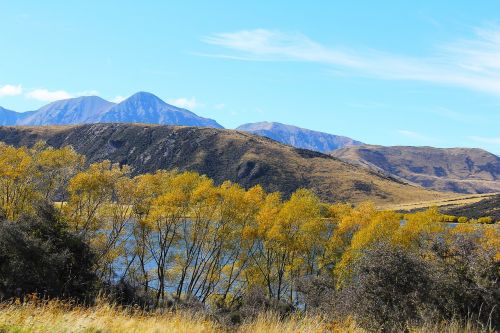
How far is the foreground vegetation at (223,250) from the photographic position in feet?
66.7

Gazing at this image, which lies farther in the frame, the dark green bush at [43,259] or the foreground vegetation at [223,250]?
the dark green bush at [43,259]

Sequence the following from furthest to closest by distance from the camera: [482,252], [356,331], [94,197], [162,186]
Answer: [162,186]
[94,197]
[482,252]
[356,331]

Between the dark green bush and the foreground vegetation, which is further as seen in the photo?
the dark green bush

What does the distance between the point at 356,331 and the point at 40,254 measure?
1992 centimetres

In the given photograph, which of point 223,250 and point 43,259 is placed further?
point 223,250

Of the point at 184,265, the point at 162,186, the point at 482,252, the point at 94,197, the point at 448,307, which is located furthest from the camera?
the point at 184,265

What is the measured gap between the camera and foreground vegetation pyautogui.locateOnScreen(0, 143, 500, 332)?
20.3 m

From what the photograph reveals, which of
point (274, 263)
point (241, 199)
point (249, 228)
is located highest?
point (241, 199)

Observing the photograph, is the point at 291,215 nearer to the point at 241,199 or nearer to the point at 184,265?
the point at 241,199

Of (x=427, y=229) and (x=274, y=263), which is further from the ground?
(x=427, y=229)

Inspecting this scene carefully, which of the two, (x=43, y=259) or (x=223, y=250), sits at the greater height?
(x=43, y=259)

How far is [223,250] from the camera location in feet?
190

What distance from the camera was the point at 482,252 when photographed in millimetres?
22562

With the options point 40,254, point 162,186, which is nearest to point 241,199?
point 162,186
